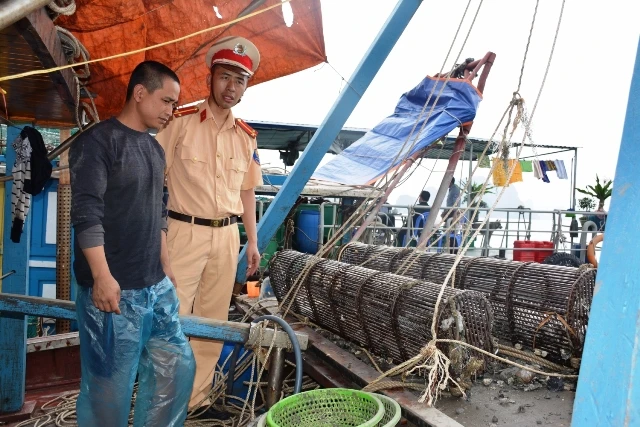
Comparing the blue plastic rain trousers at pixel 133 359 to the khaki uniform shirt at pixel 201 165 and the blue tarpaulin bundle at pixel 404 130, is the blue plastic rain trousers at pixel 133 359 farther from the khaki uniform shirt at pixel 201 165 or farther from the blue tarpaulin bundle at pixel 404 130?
the blue tarpaulin bundle at pixel 404 130

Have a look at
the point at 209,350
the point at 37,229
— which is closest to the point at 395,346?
the point at 209,350

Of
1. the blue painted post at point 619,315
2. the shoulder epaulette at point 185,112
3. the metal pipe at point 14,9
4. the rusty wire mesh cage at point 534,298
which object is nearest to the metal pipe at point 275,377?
the rusty wire mesh cage at point 534,298

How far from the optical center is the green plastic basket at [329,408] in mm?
2234

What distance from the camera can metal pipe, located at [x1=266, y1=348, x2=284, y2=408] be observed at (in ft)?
9.89

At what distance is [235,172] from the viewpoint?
3402mm

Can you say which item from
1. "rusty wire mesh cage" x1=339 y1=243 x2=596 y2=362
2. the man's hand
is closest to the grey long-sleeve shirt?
the man's hand

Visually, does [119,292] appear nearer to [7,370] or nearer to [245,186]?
[245,186]

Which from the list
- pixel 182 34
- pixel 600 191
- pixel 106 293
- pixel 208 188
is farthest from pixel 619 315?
pixel 600 191

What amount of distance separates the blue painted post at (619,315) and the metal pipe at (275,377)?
2177 millimetres

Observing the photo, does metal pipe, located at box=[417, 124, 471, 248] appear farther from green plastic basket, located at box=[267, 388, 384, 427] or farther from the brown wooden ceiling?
the brown wooden ceiling

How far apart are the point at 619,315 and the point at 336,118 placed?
12.1 ft

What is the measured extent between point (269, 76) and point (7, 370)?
3088 millimetres

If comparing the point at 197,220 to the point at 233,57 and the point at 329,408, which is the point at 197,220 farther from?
the point at 329,408

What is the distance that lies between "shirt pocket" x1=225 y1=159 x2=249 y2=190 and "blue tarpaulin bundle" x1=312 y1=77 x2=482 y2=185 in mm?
2785
